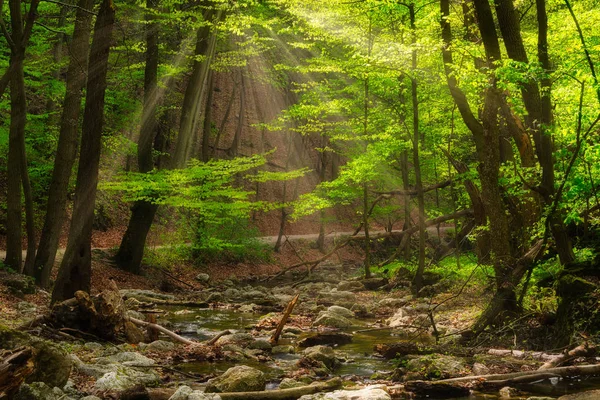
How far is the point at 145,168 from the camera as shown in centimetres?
1728

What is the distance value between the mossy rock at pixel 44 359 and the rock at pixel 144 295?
8090 millimetres

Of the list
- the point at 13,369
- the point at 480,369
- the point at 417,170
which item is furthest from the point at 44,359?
the point at 417,170

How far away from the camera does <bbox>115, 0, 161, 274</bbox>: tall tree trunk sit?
16.5 m

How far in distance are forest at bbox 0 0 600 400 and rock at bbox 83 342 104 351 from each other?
0.34ft

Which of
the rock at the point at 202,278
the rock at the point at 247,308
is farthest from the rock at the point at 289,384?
the rock at the point at 202,278

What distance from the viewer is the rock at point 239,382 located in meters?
6.05

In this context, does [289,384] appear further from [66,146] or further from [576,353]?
[66,146]

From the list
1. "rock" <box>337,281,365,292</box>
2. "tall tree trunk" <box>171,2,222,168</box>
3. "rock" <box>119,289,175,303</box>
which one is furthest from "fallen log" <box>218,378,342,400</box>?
"tall tree trunk" <box>171,2,222,168</box>

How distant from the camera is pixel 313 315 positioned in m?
13.1

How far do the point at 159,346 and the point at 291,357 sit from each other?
2.04 m

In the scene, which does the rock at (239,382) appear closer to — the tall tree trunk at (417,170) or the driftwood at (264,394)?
the driftwood at (264,394)

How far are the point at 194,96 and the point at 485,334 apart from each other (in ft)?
38.6

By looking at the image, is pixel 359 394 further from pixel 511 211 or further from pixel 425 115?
pixel 425 115

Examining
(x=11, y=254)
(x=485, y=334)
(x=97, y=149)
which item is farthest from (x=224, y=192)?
(x=485, y=334)
